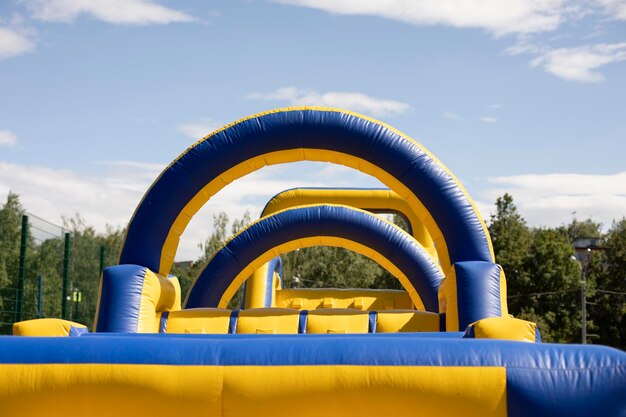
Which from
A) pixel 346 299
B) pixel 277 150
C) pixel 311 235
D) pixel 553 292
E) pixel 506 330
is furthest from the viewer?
pixel 553 292

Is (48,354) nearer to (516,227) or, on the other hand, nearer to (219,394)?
(219,394)

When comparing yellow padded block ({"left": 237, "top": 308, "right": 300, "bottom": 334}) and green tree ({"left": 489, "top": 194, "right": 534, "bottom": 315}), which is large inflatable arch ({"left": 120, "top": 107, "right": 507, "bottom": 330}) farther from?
green tree ({"left": 489, "top": 194, "right": 534, "bottom": 315})

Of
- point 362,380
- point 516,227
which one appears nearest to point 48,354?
point 362,380

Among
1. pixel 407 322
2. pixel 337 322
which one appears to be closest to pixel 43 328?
pixel 337 322

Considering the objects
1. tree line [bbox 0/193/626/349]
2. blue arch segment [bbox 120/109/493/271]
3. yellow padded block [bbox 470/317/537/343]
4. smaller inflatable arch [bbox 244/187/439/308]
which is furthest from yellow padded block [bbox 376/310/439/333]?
tree line [bbox 0/193/626/349]

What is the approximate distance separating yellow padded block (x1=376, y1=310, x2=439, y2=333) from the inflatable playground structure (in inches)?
0.4

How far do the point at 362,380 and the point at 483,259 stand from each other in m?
3.30

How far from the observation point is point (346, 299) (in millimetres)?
12594

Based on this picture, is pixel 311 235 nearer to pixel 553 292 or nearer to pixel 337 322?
pixel 337 322

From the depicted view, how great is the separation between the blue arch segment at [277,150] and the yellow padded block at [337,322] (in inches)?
34.4

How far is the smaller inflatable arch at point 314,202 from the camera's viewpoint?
465 inches

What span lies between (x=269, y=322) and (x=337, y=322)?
55cm

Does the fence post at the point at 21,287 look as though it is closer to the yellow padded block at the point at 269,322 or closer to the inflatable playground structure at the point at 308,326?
the inflatable playground structure at the point at 308,326

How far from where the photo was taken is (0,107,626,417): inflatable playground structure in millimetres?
3014
